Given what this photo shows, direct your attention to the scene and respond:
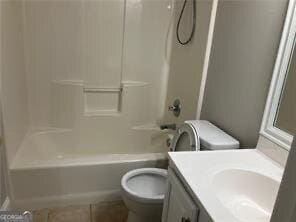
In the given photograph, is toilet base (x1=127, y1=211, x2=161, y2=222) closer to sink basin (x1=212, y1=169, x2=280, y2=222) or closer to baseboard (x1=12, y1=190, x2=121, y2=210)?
baseboard (x1=12, y1=190, x2=121, y2=210)

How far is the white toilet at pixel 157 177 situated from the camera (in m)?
1.48

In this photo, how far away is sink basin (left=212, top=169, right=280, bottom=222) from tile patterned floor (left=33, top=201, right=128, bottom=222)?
1065 millimetres

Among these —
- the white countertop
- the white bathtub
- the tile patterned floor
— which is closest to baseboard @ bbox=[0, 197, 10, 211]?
the white bathtub

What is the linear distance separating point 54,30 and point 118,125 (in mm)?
1110

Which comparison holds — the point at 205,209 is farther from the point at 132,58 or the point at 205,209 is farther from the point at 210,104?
the point at 132,58

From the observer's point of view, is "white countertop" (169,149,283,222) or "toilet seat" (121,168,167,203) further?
"toilet seat" (121,168,167,203)

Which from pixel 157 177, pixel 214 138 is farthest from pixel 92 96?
pixel 214 138

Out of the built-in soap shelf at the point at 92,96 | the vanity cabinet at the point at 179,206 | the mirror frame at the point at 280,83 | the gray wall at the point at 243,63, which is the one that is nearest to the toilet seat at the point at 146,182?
the vanity cabinet at the point at 179,206

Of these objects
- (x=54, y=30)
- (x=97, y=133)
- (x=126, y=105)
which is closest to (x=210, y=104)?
(x=126, y=105)

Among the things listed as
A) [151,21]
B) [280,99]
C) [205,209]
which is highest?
[151,21]

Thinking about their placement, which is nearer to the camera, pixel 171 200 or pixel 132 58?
pixel 171 200

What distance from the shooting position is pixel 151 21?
2518 millimetres

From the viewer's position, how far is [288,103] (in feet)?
4.01

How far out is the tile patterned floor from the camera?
1.89m
